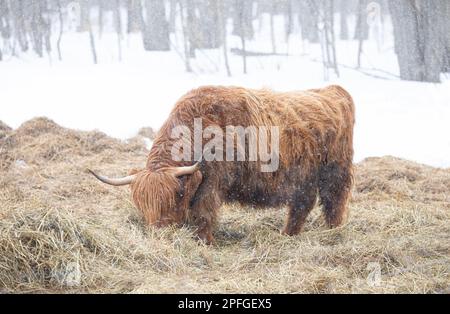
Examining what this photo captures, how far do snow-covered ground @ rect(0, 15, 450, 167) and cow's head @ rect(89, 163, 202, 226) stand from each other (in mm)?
4836

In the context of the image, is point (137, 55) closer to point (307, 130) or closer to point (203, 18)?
point (203, 18)

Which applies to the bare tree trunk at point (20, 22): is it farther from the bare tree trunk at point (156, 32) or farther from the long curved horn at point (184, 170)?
the long curved horn at point (184, 170)

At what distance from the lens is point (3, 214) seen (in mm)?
4188

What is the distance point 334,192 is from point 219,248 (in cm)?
142

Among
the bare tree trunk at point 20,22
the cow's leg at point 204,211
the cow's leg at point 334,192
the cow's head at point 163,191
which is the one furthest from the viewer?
the bare tree trunk at point 20,22

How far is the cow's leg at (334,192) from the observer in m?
5.63

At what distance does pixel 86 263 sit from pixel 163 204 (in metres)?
0.84

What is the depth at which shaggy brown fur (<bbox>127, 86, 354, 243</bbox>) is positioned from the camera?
4664 mm

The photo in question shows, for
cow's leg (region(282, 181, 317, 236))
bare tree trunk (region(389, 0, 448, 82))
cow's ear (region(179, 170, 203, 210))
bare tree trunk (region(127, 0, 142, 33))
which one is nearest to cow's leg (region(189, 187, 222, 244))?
cow's ear (region(179, 170, 203, 210))

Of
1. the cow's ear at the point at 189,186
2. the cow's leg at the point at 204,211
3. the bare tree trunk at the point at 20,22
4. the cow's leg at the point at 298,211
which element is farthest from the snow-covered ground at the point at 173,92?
the cow's ear at the point at 189,186

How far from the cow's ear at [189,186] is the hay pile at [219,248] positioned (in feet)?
0.71

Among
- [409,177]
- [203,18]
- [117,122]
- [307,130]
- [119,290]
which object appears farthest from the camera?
[203,18]

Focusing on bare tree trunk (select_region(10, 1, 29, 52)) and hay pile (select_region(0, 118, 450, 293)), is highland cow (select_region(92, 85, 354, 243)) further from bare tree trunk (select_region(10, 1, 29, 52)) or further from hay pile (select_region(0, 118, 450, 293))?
bare tree trunk (select_region(10, 1, 29, 52))
